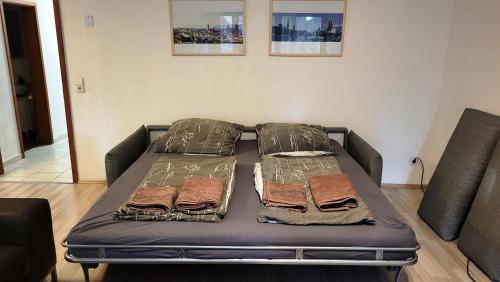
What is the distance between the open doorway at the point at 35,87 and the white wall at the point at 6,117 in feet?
0.16

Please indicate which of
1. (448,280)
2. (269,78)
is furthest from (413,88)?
(448,280)

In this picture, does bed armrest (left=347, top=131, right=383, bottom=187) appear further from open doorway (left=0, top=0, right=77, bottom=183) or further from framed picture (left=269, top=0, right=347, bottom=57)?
open doorway (left=0, top=0, right=77, bottom=183)

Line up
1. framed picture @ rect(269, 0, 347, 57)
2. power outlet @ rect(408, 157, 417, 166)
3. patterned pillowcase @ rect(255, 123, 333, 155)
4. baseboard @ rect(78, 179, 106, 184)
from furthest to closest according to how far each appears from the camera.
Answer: baseboard @ rect(78, 179, 106, 184)
power outlet @ rect(408, 157, 417, 166)
framed picture @ rect(269, 0, 347, 57)
patterned pillowcase @ rect(255, 123, 333, 155)

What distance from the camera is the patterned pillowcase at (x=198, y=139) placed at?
114 inches

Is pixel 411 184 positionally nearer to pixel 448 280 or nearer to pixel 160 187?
pixel 448 280

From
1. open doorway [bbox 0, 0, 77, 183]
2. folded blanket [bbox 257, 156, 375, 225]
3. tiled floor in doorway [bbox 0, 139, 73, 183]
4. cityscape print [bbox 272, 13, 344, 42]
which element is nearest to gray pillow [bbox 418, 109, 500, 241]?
folded blanket [bbox 257, 156, 375, 225]

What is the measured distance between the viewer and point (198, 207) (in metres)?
1.94

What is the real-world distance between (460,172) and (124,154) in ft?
8.62

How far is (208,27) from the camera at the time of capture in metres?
3.14

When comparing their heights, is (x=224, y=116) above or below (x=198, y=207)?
above

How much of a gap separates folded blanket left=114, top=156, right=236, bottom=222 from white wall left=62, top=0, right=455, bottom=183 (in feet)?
2.73

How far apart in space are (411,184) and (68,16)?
379cm

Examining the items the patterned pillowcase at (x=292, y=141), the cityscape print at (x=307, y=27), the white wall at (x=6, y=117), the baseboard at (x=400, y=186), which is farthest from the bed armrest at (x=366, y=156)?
the white wall at (x=6, y=117)

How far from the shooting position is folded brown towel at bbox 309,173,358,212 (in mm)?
1995
